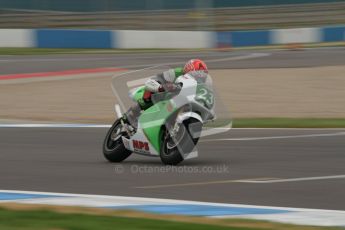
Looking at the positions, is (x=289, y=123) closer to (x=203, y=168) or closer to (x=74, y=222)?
(x=203, y=168)

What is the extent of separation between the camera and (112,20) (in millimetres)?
37625

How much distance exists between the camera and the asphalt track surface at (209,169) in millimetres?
9102

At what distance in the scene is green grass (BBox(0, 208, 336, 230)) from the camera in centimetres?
698

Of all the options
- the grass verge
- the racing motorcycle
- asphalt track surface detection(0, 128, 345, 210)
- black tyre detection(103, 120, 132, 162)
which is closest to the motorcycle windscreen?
the racing motorcycle

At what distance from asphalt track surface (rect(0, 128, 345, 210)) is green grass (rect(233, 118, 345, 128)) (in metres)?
0.76

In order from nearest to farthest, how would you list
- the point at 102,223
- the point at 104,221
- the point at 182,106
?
1. the point at 102,223
2. the point at 104,221
3. the point at 182,106

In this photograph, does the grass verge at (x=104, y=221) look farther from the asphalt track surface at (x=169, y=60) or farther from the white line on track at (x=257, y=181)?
the asphalt track surface at (x=169, y=60)

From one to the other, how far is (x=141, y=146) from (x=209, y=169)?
0.95 meters

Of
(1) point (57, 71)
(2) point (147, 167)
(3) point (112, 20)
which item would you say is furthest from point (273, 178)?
(3) point (112, 20)

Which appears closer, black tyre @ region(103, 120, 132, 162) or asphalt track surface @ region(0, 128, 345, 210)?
asphalt track surface @ region(0, 128, 345, 210)

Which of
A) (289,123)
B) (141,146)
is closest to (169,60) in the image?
(289,123)

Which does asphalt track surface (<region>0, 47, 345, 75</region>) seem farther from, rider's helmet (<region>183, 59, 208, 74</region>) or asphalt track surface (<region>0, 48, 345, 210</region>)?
rider's helmet (<region>183, 59, 208, 74</region>)

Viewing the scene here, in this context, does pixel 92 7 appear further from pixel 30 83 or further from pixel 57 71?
pixel 30 83

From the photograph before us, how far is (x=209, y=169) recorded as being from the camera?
35.2 feet
